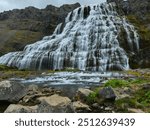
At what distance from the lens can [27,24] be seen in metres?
113

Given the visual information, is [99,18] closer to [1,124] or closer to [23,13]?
[1,124]

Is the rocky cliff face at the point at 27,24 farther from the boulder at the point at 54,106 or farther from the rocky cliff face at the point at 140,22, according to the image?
the boulder at the point at 54,106

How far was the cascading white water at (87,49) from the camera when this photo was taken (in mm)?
50000

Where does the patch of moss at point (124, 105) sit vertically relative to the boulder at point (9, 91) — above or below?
below

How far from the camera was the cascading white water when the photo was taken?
5000 cm

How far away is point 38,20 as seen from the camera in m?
119

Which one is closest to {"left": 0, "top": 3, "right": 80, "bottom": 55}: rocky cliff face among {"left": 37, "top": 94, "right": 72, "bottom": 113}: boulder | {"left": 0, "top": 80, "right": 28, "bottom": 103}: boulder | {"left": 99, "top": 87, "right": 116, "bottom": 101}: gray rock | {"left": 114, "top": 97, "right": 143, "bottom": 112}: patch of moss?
{"left": 0, "top": 80, "right": 28, "bottom": 103}: boulder

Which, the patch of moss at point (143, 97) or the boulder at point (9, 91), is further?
the patch of moss at point (143, 97)

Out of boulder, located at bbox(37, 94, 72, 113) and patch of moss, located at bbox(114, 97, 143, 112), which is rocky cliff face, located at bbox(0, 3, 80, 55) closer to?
patch of moss, located at bbox(114, 97, 143, 112)

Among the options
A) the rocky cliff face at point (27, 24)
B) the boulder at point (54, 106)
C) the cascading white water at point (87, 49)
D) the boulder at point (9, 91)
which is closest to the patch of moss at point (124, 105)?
the boulder at point (54, 106)

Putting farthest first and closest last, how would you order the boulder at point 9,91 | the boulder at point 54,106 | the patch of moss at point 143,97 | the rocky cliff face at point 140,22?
the rocky cliff face at point 140,22, the patch of moss at point 143,97, the boulder at point 9,91, the boulder at point 54,106

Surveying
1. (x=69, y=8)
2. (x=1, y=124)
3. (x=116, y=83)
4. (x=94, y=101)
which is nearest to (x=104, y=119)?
(x=1, y=124)

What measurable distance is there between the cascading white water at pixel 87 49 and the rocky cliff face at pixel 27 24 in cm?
2387

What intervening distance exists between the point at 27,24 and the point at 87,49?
205 feet
